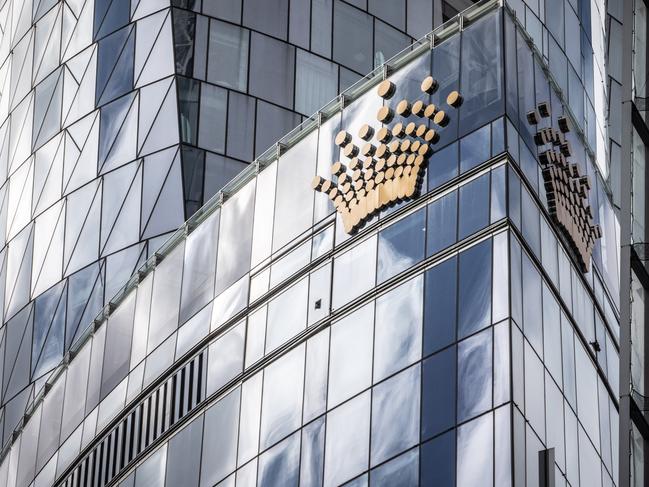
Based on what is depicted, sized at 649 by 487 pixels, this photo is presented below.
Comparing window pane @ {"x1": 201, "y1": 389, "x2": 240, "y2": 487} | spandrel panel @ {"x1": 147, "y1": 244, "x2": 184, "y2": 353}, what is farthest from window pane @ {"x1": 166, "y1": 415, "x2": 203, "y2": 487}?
spandrel panel @ {"x1": 147, "y1": 244, "x2": 184, "y2": 353}

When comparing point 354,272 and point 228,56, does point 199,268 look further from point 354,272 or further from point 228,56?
point 228,56

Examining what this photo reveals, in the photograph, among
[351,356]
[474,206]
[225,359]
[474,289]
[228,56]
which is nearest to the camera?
[474,289]

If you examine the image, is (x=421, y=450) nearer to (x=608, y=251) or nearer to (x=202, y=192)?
(x=608, y=251)

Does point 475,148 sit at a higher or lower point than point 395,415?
higher

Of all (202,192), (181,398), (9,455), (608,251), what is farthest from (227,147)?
(608,251)

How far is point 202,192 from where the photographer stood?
61250 millimetres

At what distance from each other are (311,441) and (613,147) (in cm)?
2910

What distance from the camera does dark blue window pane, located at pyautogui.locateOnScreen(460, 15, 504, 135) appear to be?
3997 centimetres

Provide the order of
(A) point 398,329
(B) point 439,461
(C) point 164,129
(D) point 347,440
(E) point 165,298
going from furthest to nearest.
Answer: (C) point 164,129
(E) point 165,298
(D) point 347,440
(A) point 398,329
(B) point 439,461

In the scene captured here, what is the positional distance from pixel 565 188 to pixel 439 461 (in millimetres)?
8501

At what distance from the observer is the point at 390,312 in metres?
39.8

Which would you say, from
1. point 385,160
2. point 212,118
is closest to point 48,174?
point 212,118

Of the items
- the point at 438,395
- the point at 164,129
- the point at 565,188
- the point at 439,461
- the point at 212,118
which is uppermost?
the point at 212,118

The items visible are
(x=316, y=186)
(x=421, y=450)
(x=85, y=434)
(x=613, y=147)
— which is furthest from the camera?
(x=613, y=147)
